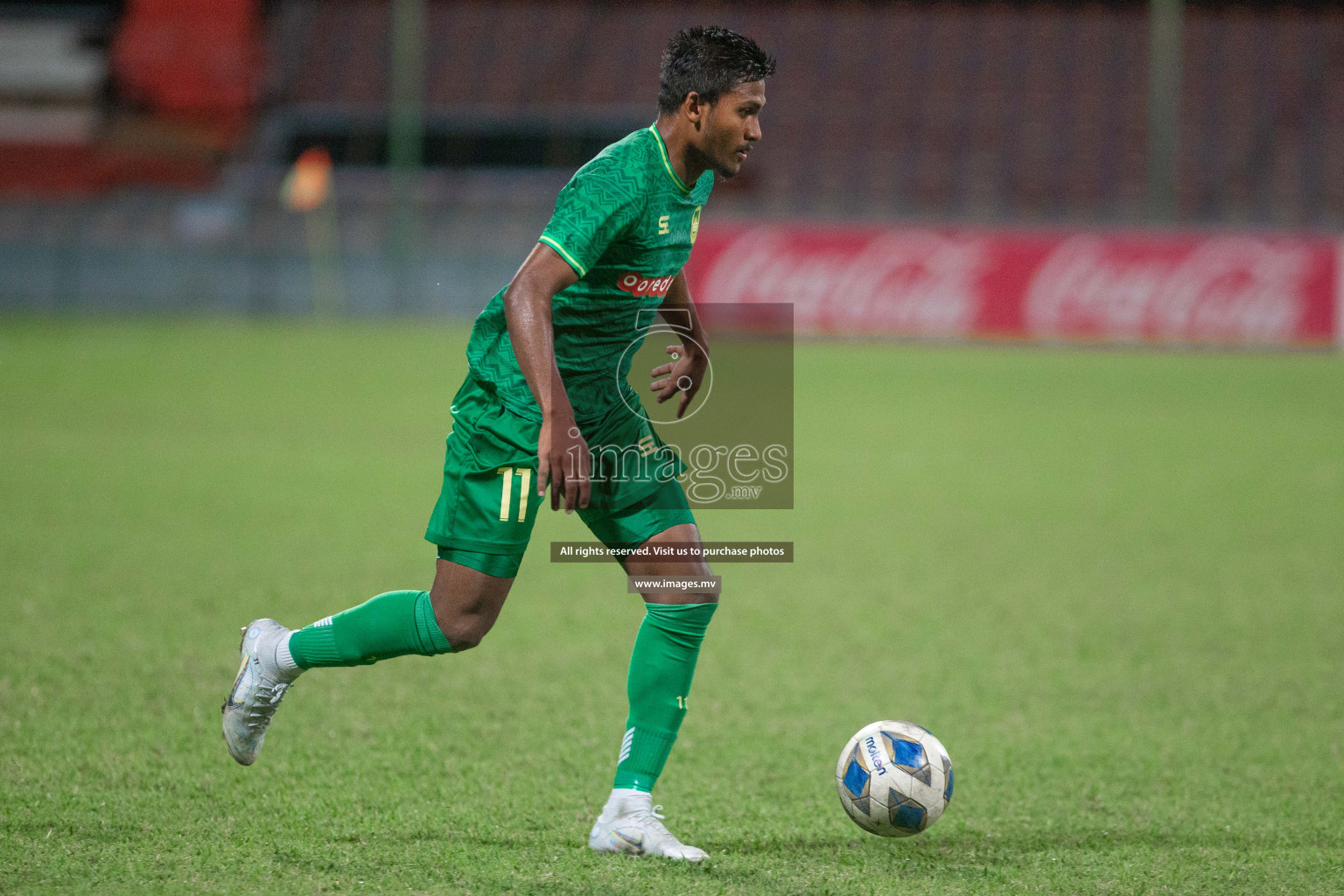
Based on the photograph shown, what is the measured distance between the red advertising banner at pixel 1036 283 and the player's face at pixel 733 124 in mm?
15161

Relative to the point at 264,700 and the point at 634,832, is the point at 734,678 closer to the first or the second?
the point at 634,832

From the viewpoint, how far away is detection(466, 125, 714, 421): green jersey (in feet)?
10.4

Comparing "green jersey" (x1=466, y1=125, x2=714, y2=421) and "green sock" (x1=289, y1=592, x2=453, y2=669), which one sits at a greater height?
"green jersey" (x1=466, y1=125, x2=714, y2=421)

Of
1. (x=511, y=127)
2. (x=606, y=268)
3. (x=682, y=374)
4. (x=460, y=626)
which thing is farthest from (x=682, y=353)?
(x=511, y=127)

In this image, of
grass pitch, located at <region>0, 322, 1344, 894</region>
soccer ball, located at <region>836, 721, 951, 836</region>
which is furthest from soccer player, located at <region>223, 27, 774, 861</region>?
soccer ball, located at <region>836, 721, 951, 836</region>

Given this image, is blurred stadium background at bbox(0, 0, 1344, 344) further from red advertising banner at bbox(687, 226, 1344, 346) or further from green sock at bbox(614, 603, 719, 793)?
green sock at bbox(614, 603, 719, 793)

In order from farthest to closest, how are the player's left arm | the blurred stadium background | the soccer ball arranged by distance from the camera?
the blurred stadium background
the player's left arm
the soccer ball

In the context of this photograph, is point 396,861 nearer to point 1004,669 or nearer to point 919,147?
point 1004,669

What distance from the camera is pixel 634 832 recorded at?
3.39 meters

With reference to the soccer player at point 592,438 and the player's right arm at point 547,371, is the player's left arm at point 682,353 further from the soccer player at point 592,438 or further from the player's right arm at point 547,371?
the player's right arm at point 547,371

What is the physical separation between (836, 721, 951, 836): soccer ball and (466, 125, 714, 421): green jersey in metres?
1.10

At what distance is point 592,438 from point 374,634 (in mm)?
721

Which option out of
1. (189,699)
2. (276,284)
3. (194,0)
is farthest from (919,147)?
(189,699)

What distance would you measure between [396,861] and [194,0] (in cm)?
3046
